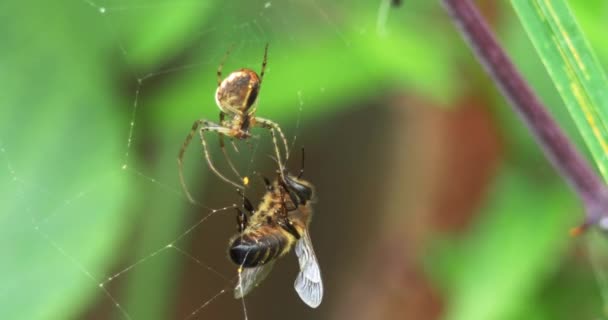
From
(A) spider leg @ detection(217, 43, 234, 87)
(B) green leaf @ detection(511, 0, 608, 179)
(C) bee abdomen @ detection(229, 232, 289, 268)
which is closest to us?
(B) green leaf @ detection(511, 0, 608, 179)

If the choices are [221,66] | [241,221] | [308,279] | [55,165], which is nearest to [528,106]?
[308,279]

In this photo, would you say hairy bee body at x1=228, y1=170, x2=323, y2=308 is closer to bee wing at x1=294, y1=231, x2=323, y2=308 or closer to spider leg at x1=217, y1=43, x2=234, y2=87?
bee wing at x1=294, y1=231, x2=323, y2=308

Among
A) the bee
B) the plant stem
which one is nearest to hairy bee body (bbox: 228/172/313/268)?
the bee

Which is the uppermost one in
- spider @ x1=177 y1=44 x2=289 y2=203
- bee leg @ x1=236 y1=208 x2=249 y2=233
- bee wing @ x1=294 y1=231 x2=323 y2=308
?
spider @ x1=177 y1=44 x2=289 y2=203

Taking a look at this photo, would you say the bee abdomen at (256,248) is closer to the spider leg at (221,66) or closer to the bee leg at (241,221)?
the bee leg at (241,221)

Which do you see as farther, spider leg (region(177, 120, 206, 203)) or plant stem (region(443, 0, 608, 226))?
spider leg (region(177, 120, 206, 203))

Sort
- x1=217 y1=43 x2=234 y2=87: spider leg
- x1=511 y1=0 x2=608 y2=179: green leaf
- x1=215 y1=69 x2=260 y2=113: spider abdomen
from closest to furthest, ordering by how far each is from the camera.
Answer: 1. x1=511 y1=0 x2=608 y2=179: green leaf
2. x1=215 y1=69 x2=260 y2=113: spider abdomen
3. x1=217 y1=43 x2=234 y2=87: spider leg

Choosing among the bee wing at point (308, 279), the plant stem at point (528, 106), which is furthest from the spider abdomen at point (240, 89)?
the plant stem at point (528, 106)
